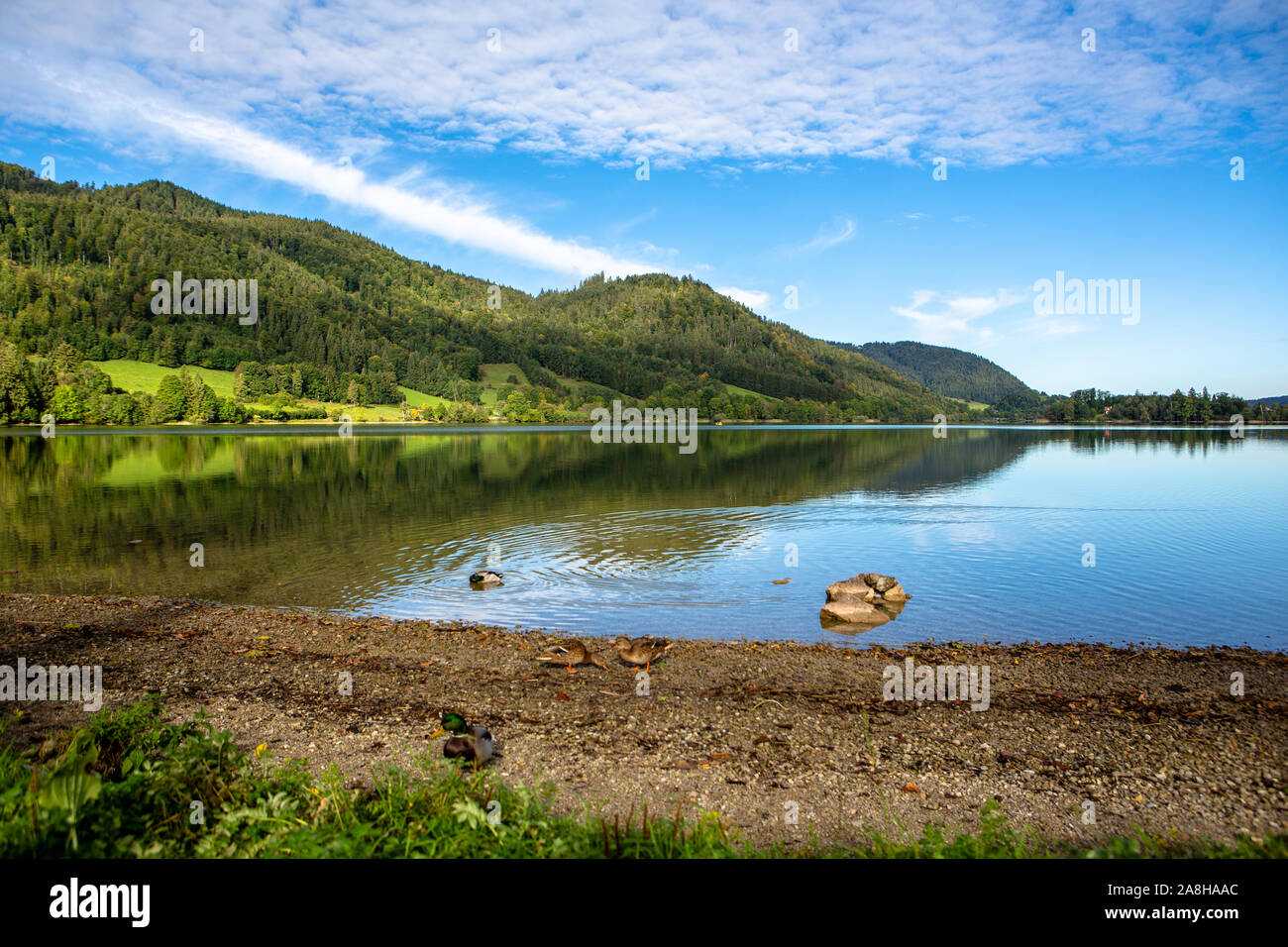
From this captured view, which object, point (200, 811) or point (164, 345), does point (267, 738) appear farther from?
point (164, 345)

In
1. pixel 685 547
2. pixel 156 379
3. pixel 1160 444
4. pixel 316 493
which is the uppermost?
pixel 156 379

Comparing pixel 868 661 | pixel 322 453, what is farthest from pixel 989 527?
pixel 322 453

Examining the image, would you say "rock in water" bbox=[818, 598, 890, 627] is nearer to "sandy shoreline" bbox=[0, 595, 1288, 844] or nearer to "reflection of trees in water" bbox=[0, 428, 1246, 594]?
"sandy shoreline" bbox=[0, 595, 1288, 844]

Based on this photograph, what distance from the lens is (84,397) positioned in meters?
154

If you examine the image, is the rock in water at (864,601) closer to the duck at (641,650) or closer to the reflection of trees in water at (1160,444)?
the duck at (641,650)

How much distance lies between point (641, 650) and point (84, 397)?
616 ft

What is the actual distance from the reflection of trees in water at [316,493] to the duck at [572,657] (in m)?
12.0

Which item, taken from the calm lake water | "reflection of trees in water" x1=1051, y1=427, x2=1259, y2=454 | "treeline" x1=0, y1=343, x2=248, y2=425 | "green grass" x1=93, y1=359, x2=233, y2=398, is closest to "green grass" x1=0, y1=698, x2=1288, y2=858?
the calm lake water

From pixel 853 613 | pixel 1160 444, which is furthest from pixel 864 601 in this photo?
pixel 1160 444

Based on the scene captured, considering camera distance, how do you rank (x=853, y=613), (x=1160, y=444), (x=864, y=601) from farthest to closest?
(x=1160, y=444) < (x=864, y=601) < (x=853, y=613)

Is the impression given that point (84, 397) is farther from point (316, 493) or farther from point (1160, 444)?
point (1160, 444)

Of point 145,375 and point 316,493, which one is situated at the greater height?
point 145,375
